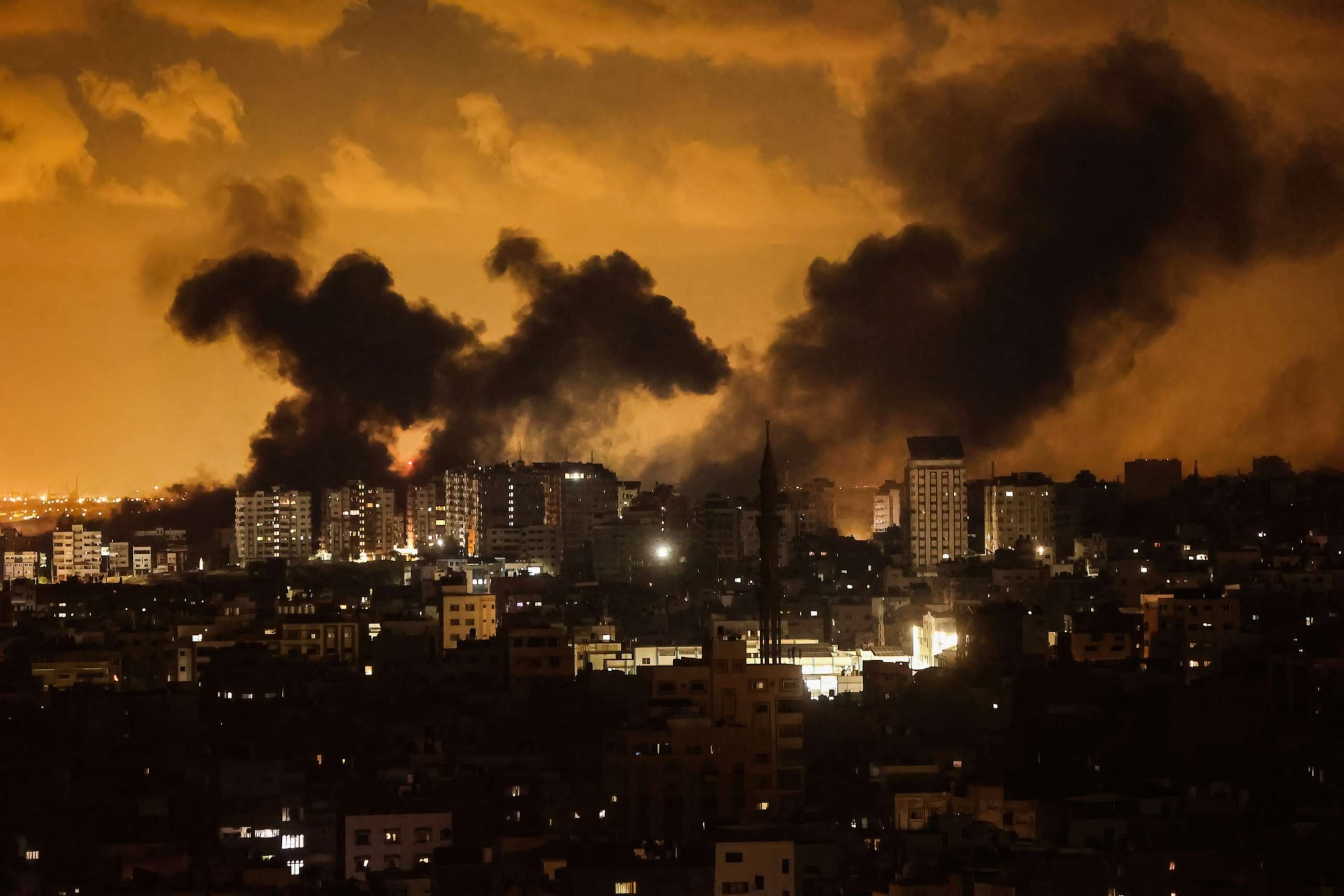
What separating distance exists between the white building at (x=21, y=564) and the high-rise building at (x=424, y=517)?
955 cm

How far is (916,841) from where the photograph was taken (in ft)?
84.1

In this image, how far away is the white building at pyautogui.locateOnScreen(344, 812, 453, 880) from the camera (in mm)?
27141

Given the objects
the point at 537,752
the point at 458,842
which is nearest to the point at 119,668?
the point at 537,752

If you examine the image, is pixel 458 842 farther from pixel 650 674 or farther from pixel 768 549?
pixel 768 549

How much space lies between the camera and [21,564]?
240ft

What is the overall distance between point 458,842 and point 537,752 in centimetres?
530

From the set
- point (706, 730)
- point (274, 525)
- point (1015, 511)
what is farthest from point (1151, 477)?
point (706, 730)

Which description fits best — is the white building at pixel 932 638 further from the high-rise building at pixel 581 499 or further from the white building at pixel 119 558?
the white building at pixel 119 558

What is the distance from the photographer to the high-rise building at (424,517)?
72312mm

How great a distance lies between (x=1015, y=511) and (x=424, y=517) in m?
16.9

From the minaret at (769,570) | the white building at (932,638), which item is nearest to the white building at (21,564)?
the white building at (932,638)

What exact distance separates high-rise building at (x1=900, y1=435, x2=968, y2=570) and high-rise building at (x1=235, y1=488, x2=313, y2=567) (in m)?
15.7

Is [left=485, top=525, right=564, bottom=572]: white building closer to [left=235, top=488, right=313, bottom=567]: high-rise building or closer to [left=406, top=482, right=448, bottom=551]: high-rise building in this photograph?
[left=406, top=482, right=448, bottom=551]: high-rise building

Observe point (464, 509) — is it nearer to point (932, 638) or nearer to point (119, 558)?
point (119, 558)
